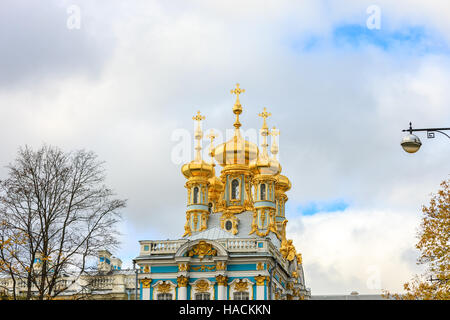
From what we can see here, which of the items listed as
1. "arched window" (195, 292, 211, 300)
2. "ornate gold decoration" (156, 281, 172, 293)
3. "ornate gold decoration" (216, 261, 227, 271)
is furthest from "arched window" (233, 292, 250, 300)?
"ornate gold decoration" (156, 281, 172, 293)

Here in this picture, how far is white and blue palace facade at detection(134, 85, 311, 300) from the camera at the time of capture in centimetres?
4041

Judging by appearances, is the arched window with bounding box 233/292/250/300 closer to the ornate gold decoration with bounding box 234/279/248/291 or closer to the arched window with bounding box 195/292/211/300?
the ornate gold decoration with bounding box 234/279/248/291

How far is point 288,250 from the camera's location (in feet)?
164

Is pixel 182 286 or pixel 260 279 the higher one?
pixel 260 279

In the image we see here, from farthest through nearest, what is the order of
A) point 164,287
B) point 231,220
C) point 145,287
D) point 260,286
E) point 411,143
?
point 231,220, point 145,287, point 164,287, point 260,286, point 411,143

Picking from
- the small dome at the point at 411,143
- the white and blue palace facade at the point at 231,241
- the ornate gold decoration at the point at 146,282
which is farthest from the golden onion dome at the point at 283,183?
the small dome at the point at 411,143

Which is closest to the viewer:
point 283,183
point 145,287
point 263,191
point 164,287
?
point 164,287

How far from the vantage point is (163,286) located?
41.2 meters

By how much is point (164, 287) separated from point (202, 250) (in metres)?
3.11

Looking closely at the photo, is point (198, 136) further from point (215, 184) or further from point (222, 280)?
point (222, 280)

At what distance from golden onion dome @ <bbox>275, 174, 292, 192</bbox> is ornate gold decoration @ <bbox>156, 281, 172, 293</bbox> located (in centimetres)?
1859

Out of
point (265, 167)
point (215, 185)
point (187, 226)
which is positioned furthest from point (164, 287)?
point (215, 185)
